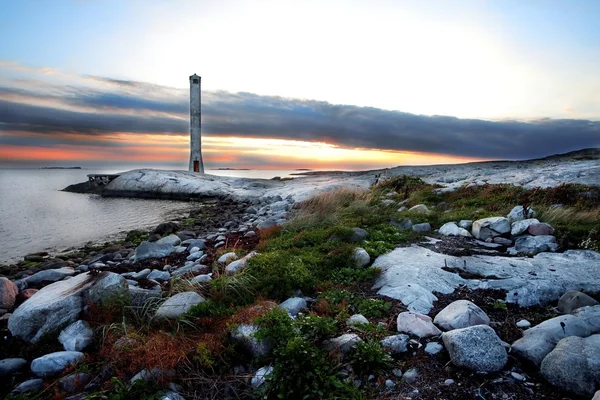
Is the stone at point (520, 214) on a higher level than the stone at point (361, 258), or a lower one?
higher

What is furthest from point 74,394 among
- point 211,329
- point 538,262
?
point 538,262

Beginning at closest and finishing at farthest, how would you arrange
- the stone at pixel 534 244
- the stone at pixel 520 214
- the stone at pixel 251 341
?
the stone at pixel 251 341 < the stone at pixel 534 244 < the stone at pixel 520 214

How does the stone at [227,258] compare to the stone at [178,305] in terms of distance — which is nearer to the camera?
the stone at [178,305]

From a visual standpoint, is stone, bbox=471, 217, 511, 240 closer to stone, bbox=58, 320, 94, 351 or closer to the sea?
stone, bbox=58, 320, 94, 351

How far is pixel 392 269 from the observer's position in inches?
247

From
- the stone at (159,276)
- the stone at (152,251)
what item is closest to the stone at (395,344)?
the stone at (159,276)

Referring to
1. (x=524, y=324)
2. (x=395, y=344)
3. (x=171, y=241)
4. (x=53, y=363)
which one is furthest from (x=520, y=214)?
(x=53, y=363)

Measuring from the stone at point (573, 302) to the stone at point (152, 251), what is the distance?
9135 mm

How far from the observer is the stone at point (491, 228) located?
8.46 m

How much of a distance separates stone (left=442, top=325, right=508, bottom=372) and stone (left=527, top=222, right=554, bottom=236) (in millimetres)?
5472

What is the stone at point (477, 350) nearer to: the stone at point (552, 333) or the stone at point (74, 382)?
the stone at point (552, 333)

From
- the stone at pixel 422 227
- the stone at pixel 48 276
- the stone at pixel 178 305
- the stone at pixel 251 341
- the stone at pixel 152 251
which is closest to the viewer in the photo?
the stone at pixel 251 341

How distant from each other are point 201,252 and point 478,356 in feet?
25.3

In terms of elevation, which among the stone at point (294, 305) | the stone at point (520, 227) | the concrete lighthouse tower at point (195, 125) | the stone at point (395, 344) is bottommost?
the stone at point (294, 305)
